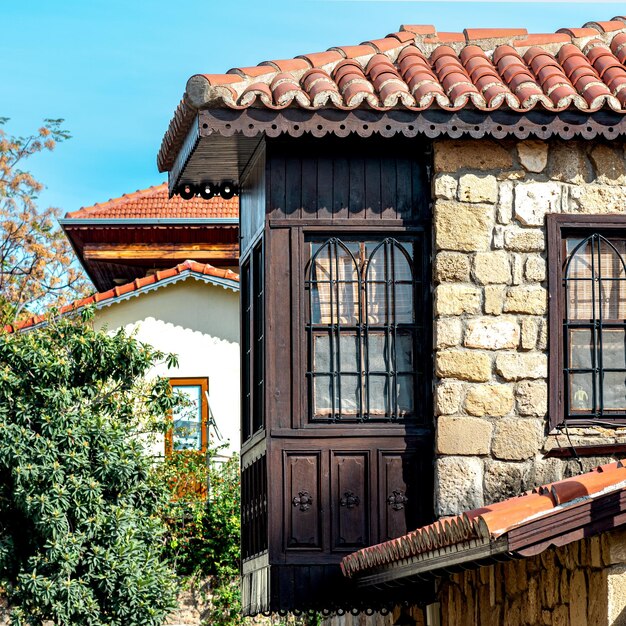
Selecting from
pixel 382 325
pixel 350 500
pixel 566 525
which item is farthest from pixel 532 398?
pixel 566 525

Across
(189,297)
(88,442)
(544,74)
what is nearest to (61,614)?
(88,442)

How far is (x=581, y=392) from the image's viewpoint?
8883 millimetres

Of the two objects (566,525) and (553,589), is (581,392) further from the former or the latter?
(566,525)

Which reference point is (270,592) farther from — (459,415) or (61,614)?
(61,614)

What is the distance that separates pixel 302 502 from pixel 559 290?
219 cm

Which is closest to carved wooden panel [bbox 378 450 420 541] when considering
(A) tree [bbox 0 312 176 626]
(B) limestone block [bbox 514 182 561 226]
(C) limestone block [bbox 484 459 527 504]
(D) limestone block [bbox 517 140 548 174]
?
(C) limestone block [bbox 484 459 527 504]

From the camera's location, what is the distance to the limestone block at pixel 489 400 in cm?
877

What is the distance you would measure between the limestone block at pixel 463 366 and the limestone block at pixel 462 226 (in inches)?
27.5

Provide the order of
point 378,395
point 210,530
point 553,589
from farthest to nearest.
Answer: point 210,530
point 378,395
point 553,589

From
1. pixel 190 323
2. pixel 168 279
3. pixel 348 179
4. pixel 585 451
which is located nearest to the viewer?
pixel 585 451

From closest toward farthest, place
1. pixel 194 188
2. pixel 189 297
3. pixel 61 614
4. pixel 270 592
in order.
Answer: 1. pixel 270 592
2. pixel 194 188
3. pixel 61 614
4. pixel 189 297

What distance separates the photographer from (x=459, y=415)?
877 cm

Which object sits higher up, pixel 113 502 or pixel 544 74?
pixel 544 74

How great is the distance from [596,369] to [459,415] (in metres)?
0.96
